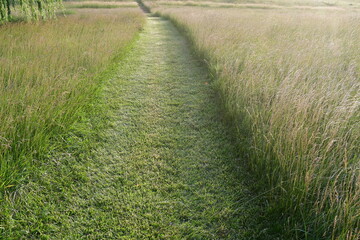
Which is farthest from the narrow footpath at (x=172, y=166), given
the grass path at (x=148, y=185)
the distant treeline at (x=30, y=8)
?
Result: the distant treeline at (x=30, y=8)

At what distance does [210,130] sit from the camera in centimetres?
354

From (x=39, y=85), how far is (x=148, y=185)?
2.49m

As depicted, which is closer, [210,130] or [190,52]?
[210,130]

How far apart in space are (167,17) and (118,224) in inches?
706

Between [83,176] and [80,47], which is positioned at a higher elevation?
[80,47]

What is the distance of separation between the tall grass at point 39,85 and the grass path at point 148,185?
13.9 inches

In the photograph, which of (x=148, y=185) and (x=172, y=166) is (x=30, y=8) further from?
(x=148, y=185)

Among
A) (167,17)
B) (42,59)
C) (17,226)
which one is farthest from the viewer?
(167,17)

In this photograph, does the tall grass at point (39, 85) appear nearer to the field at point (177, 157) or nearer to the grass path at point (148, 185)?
the field at point (177, 157)

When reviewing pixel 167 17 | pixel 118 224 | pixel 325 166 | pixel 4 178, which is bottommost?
pixel 118 224

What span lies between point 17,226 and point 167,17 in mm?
18021

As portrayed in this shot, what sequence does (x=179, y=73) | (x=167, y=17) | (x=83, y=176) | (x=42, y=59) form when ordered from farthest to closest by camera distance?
(x=167, y=17) → (x=179, y=73) → (x=42, y=59) → (x=83, y=176)

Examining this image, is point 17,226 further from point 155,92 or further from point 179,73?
point 179,73

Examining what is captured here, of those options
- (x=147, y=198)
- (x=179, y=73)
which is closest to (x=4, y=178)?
(x=147, y=198)
